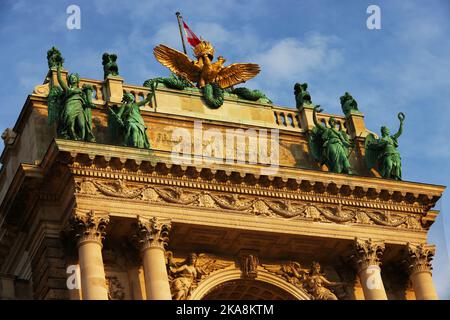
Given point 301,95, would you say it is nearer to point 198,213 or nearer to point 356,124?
point 356,124

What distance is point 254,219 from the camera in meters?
38.4

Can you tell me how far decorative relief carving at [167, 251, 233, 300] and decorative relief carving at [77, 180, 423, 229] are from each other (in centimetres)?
161

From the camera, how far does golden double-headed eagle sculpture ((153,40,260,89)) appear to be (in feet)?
139

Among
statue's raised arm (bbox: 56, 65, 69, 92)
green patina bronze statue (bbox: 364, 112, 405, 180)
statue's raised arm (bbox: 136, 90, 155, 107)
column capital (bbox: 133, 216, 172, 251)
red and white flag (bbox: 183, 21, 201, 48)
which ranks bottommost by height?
column capital (bbox: 133, 216, 172, 251)

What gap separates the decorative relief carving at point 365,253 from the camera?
39.2 meters

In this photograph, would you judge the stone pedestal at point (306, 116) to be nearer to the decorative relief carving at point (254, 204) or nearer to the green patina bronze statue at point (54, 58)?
the decorative relief carving at point (254, 204)

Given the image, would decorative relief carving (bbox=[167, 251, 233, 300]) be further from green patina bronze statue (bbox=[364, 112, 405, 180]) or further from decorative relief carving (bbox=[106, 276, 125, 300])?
green patina bronze statue (bbox=[364, 112, 405, 180])

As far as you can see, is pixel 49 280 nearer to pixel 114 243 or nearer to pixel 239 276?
pixel 114 243

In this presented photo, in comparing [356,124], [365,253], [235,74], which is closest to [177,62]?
[235,74]

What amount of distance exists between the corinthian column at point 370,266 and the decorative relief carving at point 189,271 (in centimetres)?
386

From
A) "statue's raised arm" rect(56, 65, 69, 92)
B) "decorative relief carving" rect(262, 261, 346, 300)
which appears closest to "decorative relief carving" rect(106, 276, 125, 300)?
"decorative relief carving" rect(262, 261, 346, 300)

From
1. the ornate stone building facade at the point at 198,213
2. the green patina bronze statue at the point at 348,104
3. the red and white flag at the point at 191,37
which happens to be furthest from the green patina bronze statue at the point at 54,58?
the green patina bronze statue at the point at 348,104

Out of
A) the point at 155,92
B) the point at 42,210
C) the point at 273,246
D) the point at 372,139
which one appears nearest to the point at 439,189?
the point at 372,139

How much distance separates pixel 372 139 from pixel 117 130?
27.6ft
